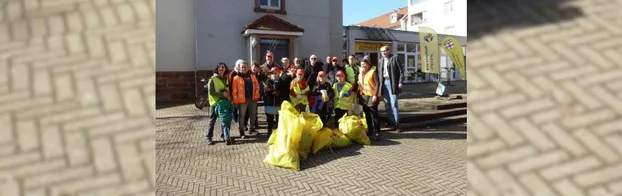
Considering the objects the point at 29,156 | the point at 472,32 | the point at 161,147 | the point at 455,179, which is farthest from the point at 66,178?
the point at 161,147

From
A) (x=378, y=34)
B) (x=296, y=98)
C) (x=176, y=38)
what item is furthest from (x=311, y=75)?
(x=378, y=34)

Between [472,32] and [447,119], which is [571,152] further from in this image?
[447,119]

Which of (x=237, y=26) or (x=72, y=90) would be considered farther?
(x=237, y=26)

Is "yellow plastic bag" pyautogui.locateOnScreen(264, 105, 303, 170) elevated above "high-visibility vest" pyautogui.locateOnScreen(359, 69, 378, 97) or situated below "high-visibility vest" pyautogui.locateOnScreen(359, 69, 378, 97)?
below

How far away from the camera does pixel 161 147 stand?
18.5 feet

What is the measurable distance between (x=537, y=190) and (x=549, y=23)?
0.84 metres

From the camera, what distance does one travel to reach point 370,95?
6055 millimetres

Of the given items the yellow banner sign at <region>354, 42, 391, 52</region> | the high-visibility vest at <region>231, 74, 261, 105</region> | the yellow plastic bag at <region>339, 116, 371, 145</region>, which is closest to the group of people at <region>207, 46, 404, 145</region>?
the high-visibility vest at <region>231, 74, 261, 105</region>

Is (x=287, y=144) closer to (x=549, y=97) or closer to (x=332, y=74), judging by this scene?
(x=549, y=97)

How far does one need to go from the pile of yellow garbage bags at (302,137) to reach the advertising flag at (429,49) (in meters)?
6.68

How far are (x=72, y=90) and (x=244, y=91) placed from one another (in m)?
4.21

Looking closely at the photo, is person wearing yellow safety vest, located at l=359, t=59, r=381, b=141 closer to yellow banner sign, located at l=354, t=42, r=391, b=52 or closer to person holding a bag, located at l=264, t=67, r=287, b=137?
person holding a bag, located at l=264, t=67, r=287, b=137

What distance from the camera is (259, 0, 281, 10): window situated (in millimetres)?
13391

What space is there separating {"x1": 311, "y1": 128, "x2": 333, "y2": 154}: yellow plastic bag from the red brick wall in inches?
333
